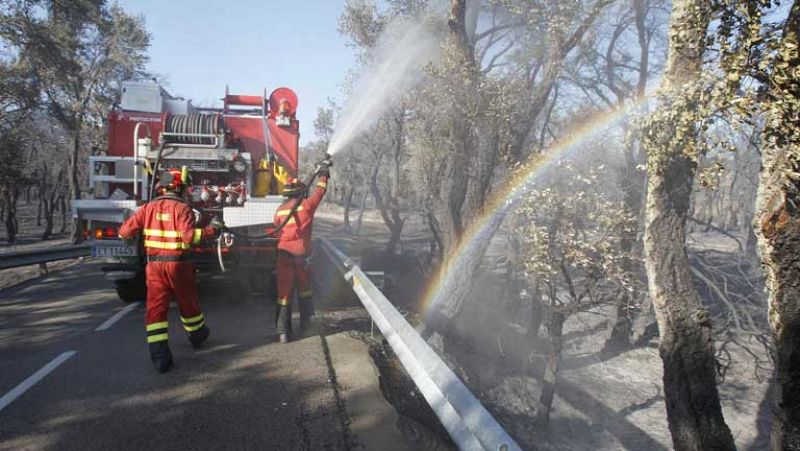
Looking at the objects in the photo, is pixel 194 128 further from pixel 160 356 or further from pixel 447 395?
pixel 447 395

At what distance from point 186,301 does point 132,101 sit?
5113 mm

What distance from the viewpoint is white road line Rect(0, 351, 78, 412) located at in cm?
411

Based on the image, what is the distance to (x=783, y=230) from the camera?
10.6 ft

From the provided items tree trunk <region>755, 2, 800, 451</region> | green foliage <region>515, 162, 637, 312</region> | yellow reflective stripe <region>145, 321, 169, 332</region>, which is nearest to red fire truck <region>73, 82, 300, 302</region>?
yellow reflective stripe <region>145, 321, 169, 332</region>

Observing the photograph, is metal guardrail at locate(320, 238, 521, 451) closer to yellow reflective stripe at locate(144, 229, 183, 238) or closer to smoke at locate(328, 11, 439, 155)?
yellow reflective stripe at locate(144, 229, 183, 238)

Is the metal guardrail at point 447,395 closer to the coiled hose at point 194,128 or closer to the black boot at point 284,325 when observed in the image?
the black boot at point 284,325

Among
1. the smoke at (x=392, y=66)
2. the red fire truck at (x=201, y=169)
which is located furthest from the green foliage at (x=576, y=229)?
the red fire truck at (x=201, y=169)

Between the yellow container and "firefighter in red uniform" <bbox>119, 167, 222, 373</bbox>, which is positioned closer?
"firefighter in red uniform" <bbox>119, 167, 222, 373</bbox>

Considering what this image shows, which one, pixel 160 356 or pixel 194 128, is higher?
pixel 194 128

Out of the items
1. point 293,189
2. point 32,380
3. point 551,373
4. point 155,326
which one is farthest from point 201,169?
point 551,373

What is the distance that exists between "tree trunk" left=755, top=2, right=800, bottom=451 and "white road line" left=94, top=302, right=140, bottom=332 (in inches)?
263

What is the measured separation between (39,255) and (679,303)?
407 inches

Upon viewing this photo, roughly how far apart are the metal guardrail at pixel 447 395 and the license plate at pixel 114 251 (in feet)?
14.2

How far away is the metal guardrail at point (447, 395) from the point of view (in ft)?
8.04
